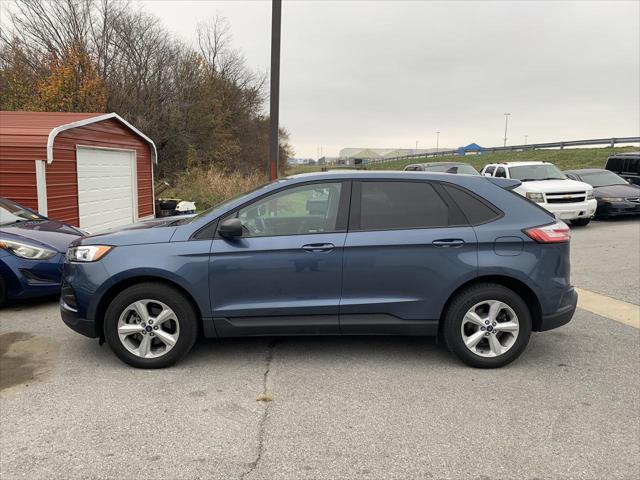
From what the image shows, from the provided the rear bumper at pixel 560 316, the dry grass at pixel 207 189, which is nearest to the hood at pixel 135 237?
the rear bumper at pixel 560 316

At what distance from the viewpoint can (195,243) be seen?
13.5 feet

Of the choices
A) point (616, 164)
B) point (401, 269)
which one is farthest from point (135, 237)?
point (616, 164)

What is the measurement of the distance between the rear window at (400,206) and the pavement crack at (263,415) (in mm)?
1413

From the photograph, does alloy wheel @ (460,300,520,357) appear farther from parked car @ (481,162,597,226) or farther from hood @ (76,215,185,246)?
parked car @ (481,162,597,226)

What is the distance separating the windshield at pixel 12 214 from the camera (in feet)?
22.3

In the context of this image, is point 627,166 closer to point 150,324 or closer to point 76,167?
point 76,167

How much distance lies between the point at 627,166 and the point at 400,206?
640 inches

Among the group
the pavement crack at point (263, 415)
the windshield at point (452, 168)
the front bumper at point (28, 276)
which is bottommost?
the pavement crack at point (263, 415)

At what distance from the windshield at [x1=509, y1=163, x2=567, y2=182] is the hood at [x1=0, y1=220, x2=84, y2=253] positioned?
11.6 m

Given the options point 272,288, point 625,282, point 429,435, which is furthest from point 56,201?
point 625,282

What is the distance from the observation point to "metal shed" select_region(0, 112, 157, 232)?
9836 millimetres

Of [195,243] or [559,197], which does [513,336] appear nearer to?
[195,243]

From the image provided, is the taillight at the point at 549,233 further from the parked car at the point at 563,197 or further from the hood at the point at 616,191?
the hood at the point at 616,191

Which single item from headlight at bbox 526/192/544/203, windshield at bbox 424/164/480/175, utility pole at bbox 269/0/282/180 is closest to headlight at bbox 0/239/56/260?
utility pole at bbox 269/0/282/180
